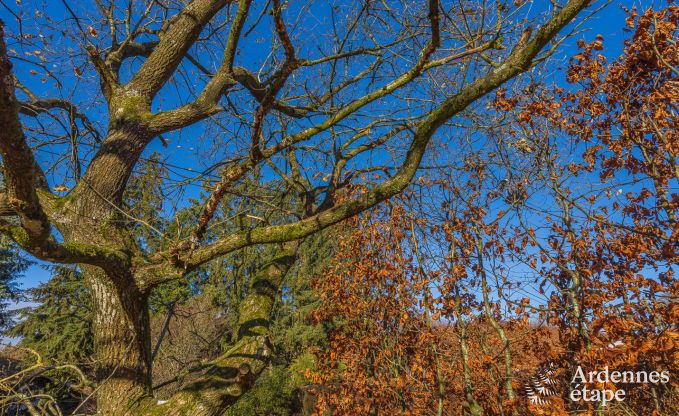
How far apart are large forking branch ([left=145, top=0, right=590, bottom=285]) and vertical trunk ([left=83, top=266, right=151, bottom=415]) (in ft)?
1.11

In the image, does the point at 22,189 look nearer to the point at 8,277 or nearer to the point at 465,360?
the point at 465,360

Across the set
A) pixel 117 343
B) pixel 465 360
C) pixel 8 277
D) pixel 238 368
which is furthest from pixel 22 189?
pixel 8 277

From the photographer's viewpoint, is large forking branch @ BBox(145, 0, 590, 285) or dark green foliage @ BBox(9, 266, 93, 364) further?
dark green foliage @ BBox(9, 266, 93, 364)

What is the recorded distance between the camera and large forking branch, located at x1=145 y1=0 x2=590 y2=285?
2.24 m

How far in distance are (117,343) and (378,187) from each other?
2.19m

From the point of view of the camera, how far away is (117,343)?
8.57ft

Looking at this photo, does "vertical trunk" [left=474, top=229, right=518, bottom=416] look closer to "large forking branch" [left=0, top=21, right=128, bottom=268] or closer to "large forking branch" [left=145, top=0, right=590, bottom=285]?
"large forking branch" [left=145, top=0, right=590, bottom=285]

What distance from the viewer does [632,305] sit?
110 inches

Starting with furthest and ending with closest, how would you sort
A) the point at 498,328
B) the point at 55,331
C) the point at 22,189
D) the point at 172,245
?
the point at 55,331 < the point at 498,328 < the point at 172,245 < the point at 22,189

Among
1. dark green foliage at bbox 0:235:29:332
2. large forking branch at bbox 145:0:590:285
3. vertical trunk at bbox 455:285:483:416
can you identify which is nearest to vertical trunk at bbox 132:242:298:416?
large forking branch at bbox 145:0:590:285

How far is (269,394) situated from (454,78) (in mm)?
8014

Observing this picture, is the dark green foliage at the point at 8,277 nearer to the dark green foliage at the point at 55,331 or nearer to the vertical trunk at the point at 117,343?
the dark green foliage at the point at 55,331

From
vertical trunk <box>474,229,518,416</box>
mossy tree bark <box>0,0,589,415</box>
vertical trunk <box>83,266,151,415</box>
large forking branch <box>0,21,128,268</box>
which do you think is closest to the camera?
large forking branch <box>0,21,128,268</box>

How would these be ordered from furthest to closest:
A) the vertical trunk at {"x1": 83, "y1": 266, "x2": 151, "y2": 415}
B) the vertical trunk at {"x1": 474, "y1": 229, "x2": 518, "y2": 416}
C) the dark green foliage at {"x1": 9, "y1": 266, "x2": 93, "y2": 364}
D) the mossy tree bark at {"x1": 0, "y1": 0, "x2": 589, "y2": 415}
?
1. the dark green foliage at {"x1": 9, "y1": 266, "x2": 93, "y2": 364}
2. the vertical trunk at {"x1": 474, "y1": 229, "x2": 518, "y2": 416}
3. the vertical trunk at {"x1": 83, "y1": 266, "x2": 151, "y2": 415}
4. the mossy tree bark at {"x1": 0, "y1": 0, "x2": 589, "y2": 415}
